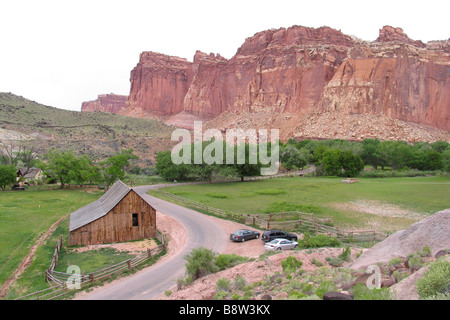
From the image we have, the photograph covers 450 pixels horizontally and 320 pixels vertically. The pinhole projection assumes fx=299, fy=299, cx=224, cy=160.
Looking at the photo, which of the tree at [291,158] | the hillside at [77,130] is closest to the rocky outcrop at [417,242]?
the tree at [291,158]

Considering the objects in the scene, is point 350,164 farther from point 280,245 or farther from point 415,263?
point 415,263

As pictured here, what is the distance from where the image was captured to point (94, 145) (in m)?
73.5

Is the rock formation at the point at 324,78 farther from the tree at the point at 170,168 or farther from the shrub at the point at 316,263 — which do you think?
the shrub at the point at 316,263

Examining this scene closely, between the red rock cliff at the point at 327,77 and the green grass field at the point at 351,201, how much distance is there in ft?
213

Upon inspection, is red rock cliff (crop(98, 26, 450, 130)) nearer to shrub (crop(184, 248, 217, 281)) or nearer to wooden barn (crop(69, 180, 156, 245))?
wooden barn (crop(69, 180, 156, 245))

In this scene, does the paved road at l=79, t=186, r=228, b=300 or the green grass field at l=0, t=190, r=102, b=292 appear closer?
the paved road at l=79, t=186, r=228, b=300

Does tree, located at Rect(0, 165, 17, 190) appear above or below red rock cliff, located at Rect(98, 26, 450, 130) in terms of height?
below

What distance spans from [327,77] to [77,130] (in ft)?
279

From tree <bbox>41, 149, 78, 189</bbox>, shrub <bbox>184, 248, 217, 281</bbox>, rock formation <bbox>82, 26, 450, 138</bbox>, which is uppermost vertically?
rock formation <bbox>82, 26, 450, 138</bbox>

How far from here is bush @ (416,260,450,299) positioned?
6.37 meters

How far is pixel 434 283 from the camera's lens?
6473 mm

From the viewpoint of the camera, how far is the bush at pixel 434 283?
6.37m

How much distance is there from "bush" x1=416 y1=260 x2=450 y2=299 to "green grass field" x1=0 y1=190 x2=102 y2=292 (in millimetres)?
16475

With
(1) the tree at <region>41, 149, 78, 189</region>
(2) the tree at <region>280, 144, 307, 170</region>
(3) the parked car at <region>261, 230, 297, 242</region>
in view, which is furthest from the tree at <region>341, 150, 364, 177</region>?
(1) the tree at <region>41, 149, 78, 189</region>
